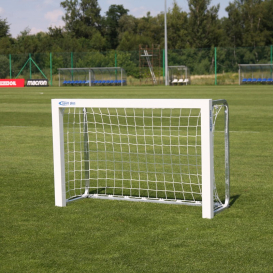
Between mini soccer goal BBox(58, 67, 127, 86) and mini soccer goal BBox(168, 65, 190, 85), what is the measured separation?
4.35m

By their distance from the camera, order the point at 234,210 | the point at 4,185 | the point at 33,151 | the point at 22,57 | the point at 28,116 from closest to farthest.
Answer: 1. the point at 234,210
2. the point at 4,185
3. the point at 33,151
4. the point at 28,116
5. the point at 22,57

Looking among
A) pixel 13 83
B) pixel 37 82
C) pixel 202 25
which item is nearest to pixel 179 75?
pixel 37 82

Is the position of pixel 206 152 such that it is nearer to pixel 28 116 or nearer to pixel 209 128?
pixel 209 128

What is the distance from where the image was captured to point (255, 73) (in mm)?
43531

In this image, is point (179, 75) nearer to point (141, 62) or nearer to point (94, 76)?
point (141, 62)

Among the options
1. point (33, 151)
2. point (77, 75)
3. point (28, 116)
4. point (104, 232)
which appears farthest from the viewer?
point (77, 75)

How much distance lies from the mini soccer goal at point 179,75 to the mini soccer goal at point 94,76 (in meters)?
4.35

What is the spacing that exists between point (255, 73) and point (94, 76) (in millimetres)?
14616

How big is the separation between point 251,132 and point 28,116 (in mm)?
7614

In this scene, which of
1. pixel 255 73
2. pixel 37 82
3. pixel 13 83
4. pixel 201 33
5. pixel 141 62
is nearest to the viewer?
pixel 255 73

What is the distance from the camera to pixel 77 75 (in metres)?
49.2

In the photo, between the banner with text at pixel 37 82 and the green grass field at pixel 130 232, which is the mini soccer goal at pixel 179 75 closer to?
the banner with text at pixel 37 82

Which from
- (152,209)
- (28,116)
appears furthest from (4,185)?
(28,116)

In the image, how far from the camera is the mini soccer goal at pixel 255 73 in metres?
42.6
